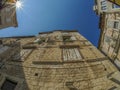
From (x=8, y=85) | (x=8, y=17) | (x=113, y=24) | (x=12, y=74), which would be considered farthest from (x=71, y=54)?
(x=8, y=17)

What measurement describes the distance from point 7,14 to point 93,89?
22.7m

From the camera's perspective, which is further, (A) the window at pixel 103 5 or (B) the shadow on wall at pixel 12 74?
(A) the window at pixel 103 5

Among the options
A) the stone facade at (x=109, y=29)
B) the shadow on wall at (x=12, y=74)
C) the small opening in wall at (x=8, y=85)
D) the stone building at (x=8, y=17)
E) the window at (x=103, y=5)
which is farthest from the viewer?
the stone building at (x=8, y=17)

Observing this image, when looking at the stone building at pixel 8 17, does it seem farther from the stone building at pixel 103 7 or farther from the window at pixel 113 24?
the window at pixel 113 24

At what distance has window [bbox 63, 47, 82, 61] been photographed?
12.7 meters

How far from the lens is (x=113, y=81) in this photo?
10172 mm

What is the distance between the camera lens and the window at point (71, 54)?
12.7m

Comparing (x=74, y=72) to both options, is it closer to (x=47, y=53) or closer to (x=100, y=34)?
(x=47, y=53)

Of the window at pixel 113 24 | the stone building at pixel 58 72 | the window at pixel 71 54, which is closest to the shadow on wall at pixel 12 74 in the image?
the stone building at pixel 58 72

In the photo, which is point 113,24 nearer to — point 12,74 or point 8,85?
point 12,74

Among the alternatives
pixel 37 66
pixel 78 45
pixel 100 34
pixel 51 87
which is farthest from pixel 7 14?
pixel 51 87

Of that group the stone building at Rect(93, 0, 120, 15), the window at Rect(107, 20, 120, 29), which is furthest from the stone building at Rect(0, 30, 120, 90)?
the stone building at Rect(93, 0, 120, 15)

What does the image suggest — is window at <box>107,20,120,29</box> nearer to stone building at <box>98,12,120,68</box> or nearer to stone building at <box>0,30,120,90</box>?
stone building at <box>98,12,120,68</box>

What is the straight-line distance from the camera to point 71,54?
13.8 metres
